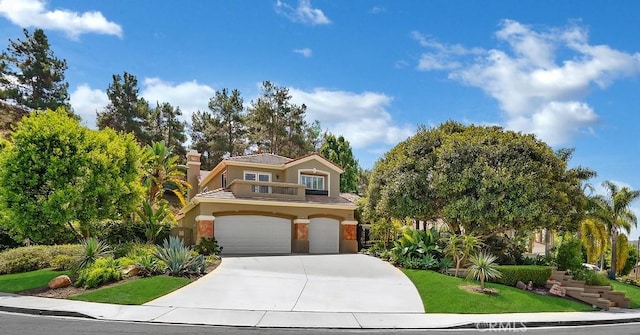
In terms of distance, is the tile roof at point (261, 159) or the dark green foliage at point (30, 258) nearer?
the dark green foliage at point (30, 258)

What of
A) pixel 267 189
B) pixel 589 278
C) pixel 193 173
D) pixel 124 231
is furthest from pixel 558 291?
pixel 193 173

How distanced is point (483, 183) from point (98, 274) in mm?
16641

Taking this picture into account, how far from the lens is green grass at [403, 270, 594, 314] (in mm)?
15195

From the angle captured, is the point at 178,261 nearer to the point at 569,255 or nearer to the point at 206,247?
the point at 206,247

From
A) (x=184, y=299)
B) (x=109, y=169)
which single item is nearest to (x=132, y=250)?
(x=109, y=169)

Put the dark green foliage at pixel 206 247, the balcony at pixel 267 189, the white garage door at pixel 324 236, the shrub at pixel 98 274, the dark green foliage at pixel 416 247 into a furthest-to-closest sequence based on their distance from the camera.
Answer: the white garage door at pixel 324 236
the balcony at pixel 267 189
the dark green foliage at pixel 206 247
the dark green foliage at pixel 416 247
the shrub at pixel 98 274

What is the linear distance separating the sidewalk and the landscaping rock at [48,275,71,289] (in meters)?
1.13

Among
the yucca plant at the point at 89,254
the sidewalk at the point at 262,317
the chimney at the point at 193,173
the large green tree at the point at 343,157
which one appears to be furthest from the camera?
the large green tree at the point at 343,157

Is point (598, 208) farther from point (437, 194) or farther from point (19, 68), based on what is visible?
point (19, 68)

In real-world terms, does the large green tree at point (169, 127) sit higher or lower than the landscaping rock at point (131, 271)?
higher

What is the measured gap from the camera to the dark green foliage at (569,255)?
23.0 m

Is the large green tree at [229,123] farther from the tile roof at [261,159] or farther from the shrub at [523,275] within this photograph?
the shrub at [523,275]

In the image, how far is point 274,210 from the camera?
2812 centimetres

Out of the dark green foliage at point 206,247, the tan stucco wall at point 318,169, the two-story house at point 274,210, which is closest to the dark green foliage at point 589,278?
the two-story house at point 274,210
